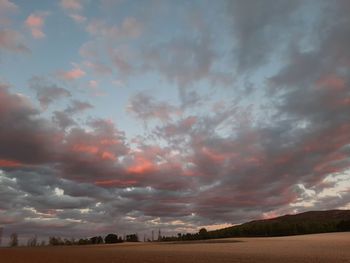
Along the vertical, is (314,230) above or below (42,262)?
above

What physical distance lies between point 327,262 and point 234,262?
931 cm

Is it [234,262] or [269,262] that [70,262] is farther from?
[269,262]

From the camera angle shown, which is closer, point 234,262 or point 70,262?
point 234,262

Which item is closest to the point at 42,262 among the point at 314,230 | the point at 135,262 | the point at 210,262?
the point at 135,262

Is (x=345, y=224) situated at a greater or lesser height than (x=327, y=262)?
greater

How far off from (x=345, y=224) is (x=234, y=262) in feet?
437

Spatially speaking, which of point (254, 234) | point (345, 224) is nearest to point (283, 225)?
point (254, 234)

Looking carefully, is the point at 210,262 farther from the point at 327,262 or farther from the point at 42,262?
the point at 42,262

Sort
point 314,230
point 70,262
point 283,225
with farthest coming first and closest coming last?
1. point 283,225
2. point 314,230
3. point 70,262

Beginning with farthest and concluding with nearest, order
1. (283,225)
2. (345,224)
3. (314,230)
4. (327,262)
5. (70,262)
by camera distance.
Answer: (283,225) < (314,230) < (345,224) < (70,262) < (327,262)

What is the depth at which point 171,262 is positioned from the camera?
39500mm

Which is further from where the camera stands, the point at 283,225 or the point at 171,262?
the point at 283,225

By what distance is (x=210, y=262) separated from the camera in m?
39.5

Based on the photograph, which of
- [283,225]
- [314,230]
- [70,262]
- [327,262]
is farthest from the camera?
[283,225]
